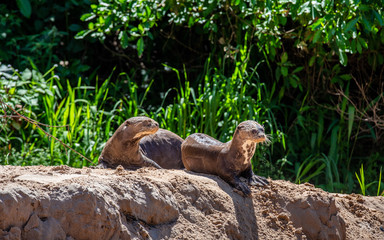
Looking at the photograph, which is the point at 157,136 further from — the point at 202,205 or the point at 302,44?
the point at 302,44

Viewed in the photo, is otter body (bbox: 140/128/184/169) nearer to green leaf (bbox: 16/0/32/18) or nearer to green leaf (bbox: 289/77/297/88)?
green leaf (bbox: 289/77/297/88)

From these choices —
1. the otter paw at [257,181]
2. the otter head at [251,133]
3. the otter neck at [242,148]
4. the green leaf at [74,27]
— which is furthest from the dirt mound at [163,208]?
the green leaf at [74,27]

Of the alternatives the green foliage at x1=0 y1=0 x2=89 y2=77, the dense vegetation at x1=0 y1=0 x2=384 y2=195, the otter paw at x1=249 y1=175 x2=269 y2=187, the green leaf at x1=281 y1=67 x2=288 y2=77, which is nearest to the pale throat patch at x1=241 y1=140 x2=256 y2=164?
the otter paw at x1=249 y1=175 x2=269 y2=187

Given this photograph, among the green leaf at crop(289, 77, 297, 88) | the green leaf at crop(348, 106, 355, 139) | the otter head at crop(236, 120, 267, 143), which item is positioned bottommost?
the green leaf at crop(348, 106, 355, 139)

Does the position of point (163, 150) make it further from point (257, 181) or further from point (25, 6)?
point (25, 6)

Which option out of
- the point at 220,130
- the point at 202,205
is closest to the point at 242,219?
the point at 202,205

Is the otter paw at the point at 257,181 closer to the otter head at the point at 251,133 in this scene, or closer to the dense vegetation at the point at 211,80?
the otter head at the point at 251,133

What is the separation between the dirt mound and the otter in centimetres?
69

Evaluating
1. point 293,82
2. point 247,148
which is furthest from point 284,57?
point 247,148

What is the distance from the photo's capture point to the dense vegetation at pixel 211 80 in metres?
5.73

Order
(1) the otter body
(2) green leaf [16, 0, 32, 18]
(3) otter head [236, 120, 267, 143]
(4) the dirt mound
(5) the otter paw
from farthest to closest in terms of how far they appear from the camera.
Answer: (2) green leaf [16, 0, 32, 18], (1) the otter body, (5) the otter paw, (3) otter head [236, 120, 267, 143], (4) the dirt mound

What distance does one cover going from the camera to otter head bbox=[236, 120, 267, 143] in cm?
370

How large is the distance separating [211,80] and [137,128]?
8.09ft

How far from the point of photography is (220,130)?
5.81 m
